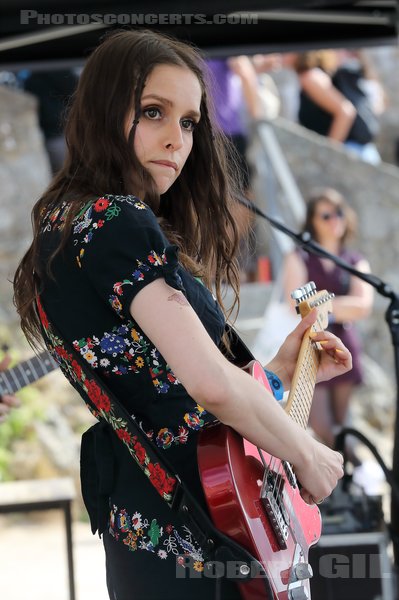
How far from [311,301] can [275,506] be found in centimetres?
61

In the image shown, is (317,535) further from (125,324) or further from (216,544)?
(125,324)

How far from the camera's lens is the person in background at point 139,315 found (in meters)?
1.45

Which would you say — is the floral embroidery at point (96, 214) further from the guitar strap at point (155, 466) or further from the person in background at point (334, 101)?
the person in background at point (334, 101)

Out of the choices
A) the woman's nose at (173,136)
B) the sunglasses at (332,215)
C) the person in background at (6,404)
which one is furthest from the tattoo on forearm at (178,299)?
the sunglasses at (332,215)

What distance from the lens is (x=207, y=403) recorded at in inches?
56.4

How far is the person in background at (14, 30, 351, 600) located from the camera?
1.45 metres

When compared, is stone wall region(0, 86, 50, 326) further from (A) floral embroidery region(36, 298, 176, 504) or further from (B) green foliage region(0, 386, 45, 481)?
(A) floral embroidery region(36, 298, 176, 504)

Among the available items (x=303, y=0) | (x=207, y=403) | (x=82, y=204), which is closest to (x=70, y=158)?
(x=82, y=204)

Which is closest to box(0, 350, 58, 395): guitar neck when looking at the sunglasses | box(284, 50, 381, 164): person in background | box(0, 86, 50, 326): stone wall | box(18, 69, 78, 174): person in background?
the sunglasses

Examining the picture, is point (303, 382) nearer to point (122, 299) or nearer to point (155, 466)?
point (155, 466)

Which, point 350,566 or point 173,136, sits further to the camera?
point 350,566

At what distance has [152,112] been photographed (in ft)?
5.37

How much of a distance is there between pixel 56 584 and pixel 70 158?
10.8 ft

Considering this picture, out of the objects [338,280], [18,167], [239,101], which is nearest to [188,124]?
[338,280]
